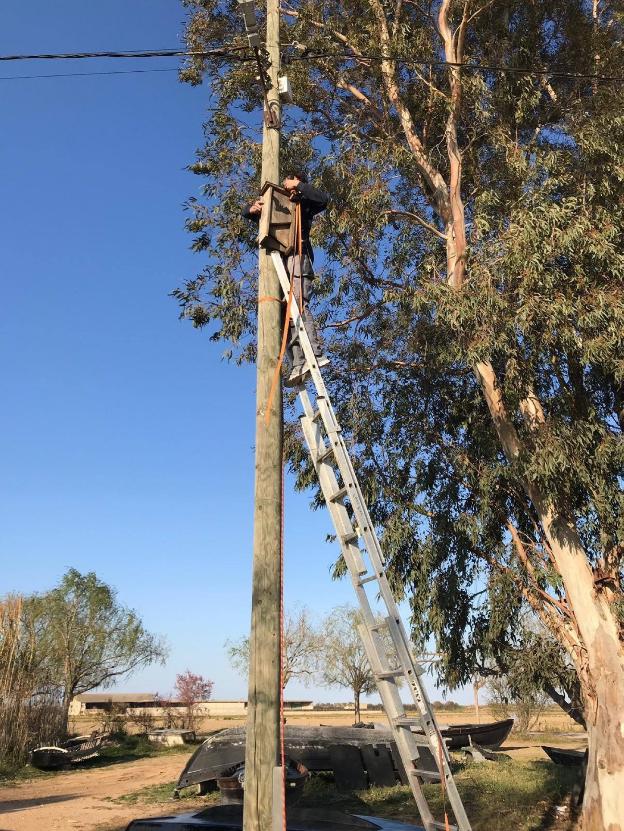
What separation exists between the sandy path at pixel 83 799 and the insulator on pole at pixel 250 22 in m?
11.4

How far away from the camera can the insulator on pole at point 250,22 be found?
214 inches

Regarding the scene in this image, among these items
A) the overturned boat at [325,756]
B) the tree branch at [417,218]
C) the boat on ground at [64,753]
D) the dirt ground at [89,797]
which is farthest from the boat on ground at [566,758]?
the boat on ground at [64,753]

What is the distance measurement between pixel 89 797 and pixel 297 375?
45.3 ft

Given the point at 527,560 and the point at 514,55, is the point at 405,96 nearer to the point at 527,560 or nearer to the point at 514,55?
the point at 514,55

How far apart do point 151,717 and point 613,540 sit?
27.1 meters

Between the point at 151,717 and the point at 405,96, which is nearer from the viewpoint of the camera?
the point at 405,96

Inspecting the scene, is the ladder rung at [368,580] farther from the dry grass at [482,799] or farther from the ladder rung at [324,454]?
the dry grass at [482,799]

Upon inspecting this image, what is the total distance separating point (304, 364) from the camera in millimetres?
4973

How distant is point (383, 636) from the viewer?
169 inches

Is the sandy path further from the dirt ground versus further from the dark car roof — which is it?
the dark car roof

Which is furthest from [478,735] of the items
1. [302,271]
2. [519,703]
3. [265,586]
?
[265,586]

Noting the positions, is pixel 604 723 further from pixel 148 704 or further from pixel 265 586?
pixel 148 704

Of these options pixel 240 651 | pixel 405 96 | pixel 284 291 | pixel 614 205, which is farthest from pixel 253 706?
pixel 240 651

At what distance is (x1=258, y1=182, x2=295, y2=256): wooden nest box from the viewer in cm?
497
